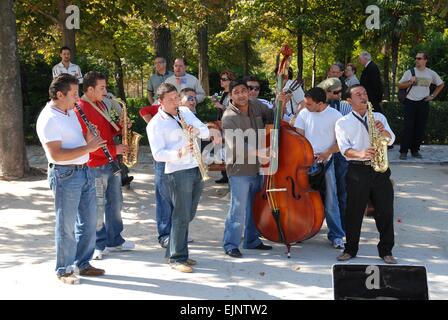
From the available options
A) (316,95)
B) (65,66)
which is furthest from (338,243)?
(65,66)

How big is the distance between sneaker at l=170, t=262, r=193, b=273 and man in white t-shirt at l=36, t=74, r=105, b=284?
2.99 ft

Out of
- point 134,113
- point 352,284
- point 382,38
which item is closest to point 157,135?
point 352,284

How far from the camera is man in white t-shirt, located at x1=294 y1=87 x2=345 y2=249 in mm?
6621

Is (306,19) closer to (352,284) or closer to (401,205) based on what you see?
(401,205)

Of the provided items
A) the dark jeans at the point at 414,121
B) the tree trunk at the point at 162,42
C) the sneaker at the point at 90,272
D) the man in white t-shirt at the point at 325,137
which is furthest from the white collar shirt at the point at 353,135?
the tree trunk at the point at 162,42

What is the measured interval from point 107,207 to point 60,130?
57.9 inches

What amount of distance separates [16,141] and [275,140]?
235 inches

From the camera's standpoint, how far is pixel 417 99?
11523mm

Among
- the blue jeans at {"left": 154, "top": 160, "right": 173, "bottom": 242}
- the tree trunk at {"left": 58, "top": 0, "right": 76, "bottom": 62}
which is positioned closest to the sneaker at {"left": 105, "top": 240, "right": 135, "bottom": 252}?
the blue jeans at {"left": 154, "top": 160, "right": 173, "bottom": 242}

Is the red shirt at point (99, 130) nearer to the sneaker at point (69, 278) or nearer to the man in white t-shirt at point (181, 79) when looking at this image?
the sneaker at point (69, 278)

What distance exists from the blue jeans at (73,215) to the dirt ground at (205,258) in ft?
0.77

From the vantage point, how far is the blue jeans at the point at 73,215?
538 centimetres
